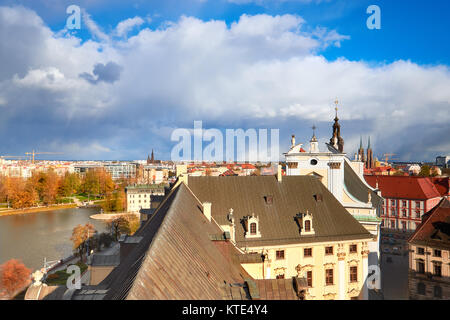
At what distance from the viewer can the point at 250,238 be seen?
1830 cm

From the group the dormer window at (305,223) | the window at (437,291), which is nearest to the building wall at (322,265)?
the dormer window at (305,223)

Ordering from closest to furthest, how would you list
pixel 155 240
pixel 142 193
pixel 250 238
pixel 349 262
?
pixel 155 240
pixel 250 238
pixel 349 262
pixel 142 193

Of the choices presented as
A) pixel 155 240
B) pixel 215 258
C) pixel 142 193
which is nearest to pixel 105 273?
pixel 215 258

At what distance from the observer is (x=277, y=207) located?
20109mm

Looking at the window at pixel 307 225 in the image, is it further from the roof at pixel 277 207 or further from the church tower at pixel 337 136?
the church tower at pixel 337 136

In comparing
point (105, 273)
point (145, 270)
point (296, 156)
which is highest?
point (296, 156)

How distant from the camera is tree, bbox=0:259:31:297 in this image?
2605 centimetres

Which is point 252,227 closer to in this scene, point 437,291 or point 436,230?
point 437,291

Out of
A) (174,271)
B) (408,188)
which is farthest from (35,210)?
(174,271)

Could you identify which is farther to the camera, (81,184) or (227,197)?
(81,184)

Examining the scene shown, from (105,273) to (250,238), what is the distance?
7.98m

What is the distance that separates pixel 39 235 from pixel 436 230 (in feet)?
166

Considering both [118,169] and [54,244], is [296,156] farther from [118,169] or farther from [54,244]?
[118,169]

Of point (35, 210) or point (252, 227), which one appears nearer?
point (252, 227)
